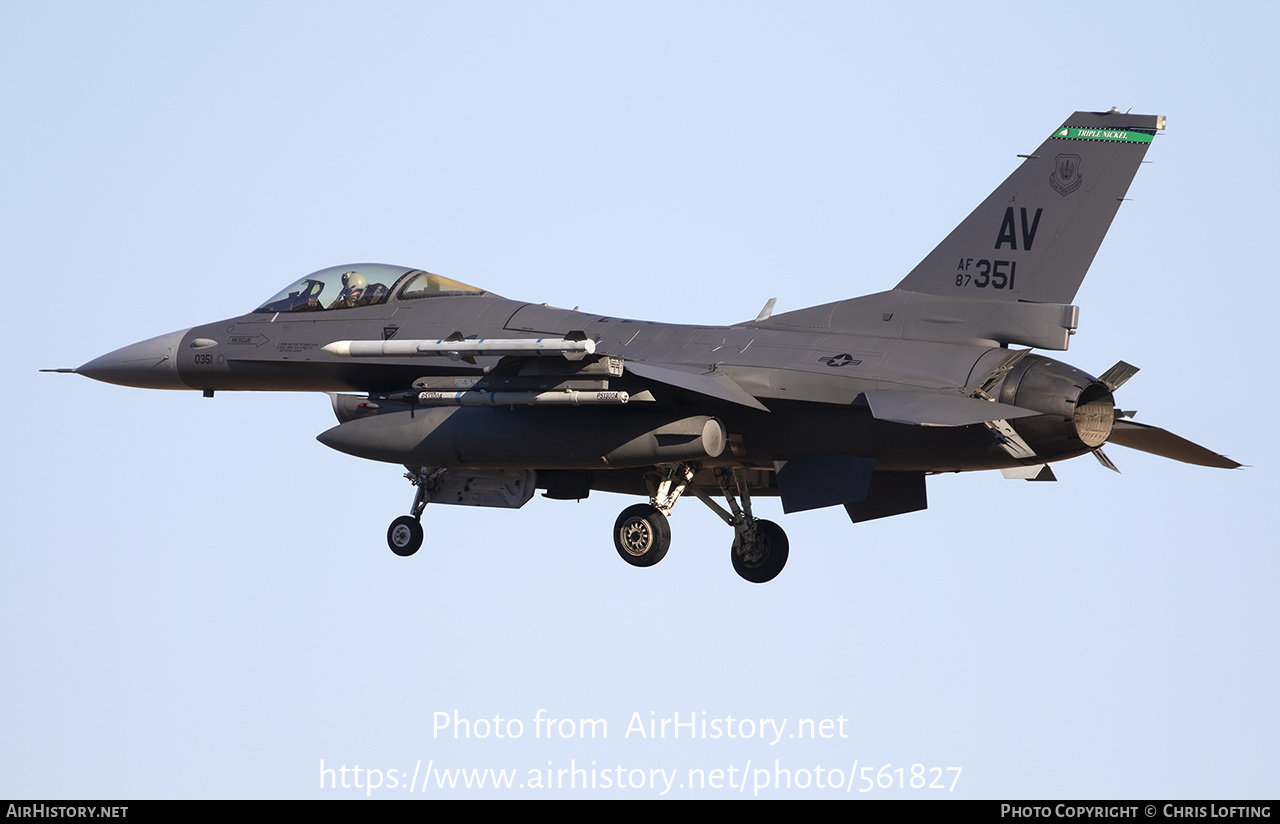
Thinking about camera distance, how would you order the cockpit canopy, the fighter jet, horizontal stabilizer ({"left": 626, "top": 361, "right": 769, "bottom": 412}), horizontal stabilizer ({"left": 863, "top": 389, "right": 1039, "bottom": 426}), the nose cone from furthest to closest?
the nose cone → the cockpit canopy → horizontal stabilizer ({"left": 626, "top": 361, "right": 769, "bottom": 412}) → the fighter jet → horizontal stabilizer ({"left": 863, "top": 389, "right": 1039, "bottom": 426})

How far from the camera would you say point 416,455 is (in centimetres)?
1958

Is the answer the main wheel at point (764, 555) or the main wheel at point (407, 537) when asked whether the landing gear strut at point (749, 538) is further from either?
the main wheel at point (407, 537)

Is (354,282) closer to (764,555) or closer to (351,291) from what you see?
(351,291)

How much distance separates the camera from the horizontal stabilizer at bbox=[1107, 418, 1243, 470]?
61.9 ft

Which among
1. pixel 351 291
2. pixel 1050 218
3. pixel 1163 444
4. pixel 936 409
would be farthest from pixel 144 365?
pixel 1163 444

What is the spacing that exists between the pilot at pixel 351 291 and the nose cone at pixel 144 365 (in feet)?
6.88

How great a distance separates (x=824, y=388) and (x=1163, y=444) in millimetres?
3861

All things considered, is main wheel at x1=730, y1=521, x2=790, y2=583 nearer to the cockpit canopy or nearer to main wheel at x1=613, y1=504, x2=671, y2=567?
main wheel at x1=613, y1=504, x2=671, y2=567

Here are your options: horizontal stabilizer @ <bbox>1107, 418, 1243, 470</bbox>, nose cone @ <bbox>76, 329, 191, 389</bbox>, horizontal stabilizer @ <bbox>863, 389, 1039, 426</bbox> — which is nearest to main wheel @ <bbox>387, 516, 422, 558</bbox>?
nose cone @ <bbox>76, 329, 191, 389</bbox>

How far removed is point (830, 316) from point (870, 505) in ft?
7.20

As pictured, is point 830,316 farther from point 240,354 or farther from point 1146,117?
point 240,354

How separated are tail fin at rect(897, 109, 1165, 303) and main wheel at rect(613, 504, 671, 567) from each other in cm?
377

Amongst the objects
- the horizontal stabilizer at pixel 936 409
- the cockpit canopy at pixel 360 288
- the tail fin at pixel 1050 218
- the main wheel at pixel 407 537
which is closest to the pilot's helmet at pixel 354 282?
the cockpit canopy at pixel 360 288

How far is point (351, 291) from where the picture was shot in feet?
71.5
